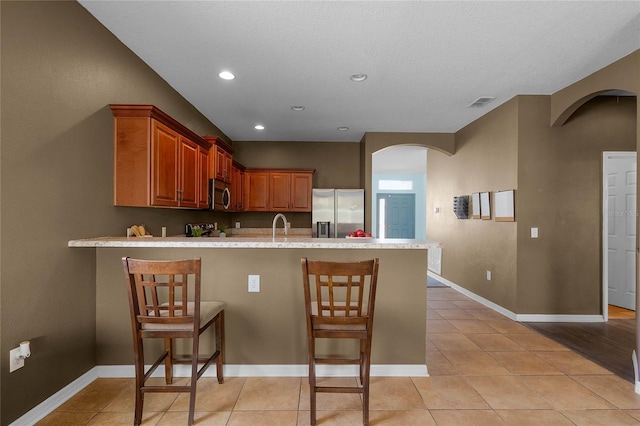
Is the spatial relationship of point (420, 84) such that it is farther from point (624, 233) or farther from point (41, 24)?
point (624, 233)

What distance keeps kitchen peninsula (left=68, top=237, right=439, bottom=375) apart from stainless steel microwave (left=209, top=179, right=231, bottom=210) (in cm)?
173

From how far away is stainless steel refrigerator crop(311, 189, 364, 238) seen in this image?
19.3ft

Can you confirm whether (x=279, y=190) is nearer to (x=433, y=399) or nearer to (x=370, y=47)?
(x=370, y=47)

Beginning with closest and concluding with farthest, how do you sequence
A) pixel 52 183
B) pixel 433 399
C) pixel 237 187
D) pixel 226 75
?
pixel 52 183 < pixel 433 399 < pixel 226 75 < pixel 237 187

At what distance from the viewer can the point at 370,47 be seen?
2.88 metres

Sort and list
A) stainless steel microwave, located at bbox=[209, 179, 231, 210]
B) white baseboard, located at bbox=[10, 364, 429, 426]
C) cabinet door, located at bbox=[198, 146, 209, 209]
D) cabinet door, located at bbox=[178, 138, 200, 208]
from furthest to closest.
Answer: stainless steel microwave, located at bbox=[209, 179, 231, 210] → cabinet door, located at bbox=[198, 146, 209, 209] → cabinet door, located at bbox=[178, 138, 200, 208] → white baseboard, located at bbox=[10, 364, 429, 426]

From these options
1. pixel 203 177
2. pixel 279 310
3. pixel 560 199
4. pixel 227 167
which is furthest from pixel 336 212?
pixel 279 310

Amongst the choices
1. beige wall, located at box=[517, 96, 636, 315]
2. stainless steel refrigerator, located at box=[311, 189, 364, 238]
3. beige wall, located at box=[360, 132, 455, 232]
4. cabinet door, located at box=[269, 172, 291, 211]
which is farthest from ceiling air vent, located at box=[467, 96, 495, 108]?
cabinet door, located at box=[269, 172, 291, 211]

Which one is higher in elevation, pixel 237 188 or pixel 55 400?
pixel 237 188

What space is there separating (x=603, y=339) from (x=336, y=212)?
391cm

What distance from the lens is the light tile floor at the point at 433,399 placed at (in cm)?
209

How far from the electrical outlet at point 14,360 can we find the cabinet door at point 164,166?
129 centimetres

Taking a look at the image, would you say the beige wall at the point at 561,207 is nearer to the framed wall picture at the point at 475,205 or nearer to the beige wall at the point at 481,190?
the beige wall at the point at 481,190

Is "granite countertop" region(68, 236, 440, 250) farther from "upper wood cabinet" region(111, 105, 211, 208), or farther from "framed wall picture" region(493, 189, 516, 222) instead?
"framed wall picture" region(493, 189, 516, 222)
